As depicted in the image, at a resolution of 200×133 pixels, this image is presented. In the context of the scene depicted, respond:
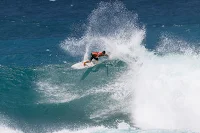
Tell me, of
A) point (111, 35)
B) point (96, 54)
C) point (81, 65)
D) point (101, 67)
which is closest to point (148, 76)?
point (101, 67)

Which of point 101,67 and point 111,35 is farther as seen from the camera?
point 111,35

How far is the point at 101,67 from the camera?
109 feet

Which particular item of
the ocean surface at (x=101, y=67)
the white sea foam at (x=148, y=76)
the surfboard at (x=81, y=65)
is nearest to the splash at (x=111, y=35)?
the white sea foam at (x=148, y=76)

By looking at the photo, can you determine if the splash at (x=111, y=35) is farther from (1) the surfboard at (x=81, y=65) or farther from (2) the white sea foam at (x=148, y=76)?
(1) the surfboard at (x=81, y=65)

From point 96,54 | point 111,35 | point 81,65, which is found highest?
point 111,35

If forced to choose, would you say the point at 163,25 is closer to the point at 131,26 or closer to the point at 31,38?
the point at 131,26

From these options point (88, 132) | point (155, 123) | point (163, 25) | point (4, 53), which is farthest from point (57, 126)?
point (163, 25)

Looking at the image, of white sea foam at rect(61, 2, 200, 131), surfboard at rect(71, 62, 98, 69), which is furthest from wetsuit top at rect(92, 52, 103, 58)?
white sea foam at rect(61, 2, 200, 131)

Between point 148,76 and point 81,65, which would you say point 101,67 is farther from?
point 148,76

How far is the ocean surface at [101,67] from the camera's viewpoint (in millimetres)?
27609

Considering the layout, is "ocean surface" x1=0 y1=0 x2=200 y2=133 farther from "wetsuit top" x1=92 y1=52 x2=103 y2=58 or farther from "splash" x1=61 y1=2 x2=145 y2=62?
"wetsuit top" x1=92 y1=52 x2=103 y2=58

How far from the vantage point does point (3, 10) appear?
46125 mm

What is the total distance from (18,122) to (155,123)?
1012 cm

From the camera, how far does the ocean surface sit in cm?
2761
